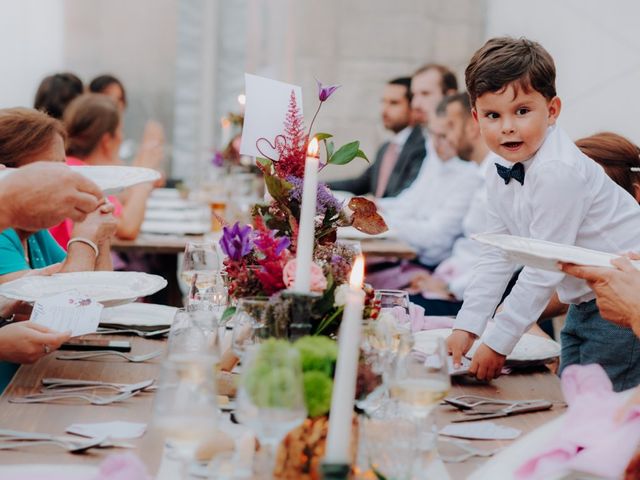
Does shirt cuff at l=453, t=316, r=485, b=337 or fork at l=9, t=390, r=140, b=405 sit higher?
shirt cuff at l=453, t=316, r=485, b=337

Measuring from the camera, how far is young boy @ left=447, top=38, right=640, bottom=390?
224cm

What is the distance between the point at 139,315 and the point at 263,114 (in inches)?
30.4

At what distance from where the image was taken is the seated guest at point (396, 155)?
228 inches

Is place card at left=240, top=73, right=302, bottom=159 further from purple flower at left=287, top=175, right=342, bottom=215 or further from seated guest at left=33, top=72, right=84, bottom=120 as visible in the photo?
seated guest at left=33, top=72, right=84, bottom=120

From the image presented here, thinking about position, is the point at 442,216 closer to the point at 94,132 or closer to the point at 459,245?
the point at 459,245

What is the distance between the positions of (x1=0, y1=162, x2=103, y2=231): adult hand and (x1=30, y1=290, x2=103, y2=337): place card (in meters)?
0.29

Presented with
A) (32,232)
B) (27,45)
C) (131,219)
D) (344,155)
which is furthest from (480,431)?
(27,45)

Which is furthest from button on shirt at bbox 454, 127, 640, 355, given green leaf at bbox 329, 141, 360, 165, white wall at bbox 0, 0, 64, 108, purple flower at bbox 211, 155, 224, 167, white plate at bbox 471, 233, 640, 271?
white wall at bbox 0, 0, 64, 108

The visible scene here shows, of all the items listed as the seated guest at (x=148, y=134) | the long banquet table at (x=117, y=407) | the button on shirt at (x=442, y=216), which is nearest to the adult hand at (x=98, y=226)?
the long banquet table at (x=117, y=407)

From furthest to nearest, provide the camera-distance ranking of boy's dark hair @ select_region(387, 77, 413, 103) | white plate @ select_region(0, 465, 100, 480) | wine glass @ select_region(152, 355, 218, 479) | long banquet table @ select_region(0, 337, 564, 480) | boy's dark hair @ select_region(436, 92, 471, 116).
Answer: boy's dark hair @ select_region(387, 77, 413, 103) → boy's dark hair @ select_region(436, 92, 471, 116) → long banquet table @ select_region(0, 337, 564, 480) → white plate @ select_region(0, 465, 100, 480) → wine glass @ select_region(152, 355, 218, 479)

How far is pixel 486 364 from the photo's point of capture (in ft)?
6.70

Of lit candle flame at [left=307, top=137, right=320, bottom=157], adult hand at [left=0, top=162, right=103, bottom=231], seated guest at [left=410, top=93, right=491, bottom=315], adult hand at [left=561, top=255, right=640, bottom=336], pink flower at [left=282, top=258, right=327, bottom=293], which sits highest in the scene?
lit candle flame at [left=307, top=137, right=320, bottom=157]

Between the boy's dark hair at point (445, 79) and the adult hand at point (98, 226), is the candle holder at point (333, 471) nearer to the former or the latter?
the adult hand at point (98, 226)

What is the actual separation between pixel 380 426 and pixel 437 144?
12.6 feet
